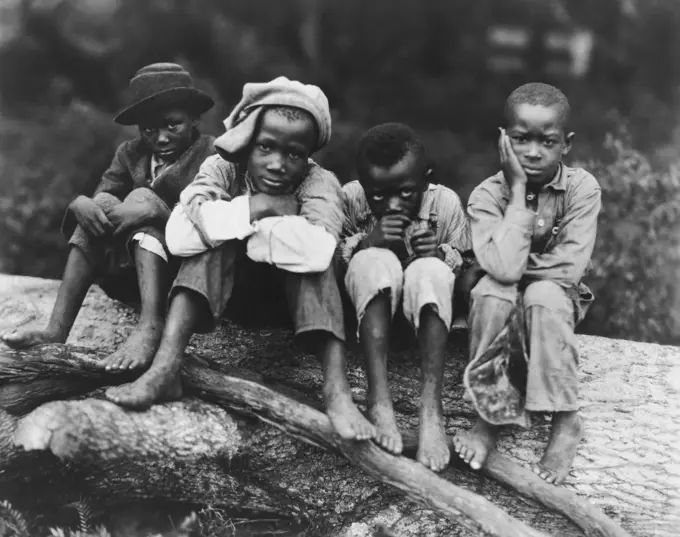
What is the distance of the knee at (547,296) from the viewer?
2885mm


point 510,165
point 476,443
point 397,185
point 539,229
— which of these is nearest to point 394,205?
point 397,185

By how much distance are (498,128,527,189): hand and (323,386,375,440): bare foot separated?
3.10 ft

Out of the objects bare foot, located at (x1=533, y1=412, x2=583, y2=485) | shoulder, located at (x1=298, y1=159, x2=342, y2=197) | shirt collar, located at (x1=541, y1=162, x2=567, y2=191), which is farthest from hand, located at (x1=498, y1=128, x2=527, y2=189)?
bare foot, located at (x1=533, y1=412, x2=583, y2=485)

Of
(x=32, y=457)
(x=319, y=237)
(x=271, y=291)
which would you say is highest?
(x=319, y=237)

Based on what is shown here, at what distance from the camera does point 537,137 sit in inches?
120

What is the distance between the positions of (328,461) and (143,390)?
2.38 feet

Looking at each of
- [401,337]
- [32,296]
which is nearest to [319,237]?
[401,337]

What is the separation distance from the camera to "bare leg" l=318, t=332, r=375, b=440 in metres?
2.78

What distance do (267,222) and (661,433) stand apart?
160 centimetres

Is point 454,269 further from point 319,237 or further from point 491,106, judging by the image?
point 491,106

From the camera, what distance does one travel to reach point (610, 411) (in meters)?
3.17

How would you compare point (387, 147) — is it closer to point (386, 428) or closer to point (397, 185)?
point (397, 185)

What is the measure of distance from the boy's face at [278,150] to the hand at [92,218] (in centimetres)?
61

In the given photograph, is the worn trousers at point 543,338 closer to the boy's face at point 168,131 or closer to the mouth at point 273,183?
the mouth at point 273,183
